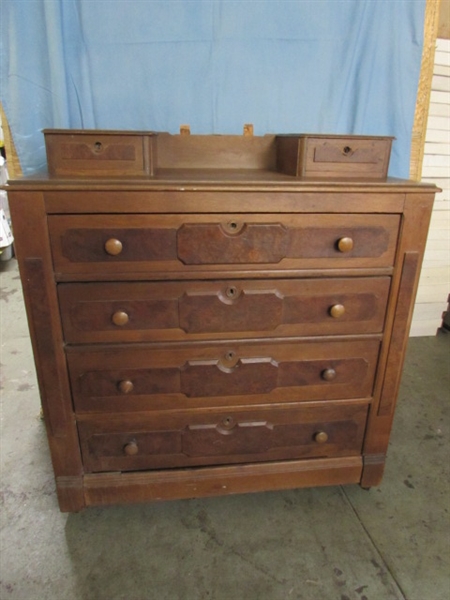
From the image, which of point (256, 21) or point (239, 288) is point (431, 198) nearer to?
point (239, 288)

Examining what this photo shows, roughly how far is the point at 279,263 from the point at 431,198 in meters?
0.43

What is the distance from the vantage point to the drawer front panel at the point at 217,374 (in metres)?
1.16

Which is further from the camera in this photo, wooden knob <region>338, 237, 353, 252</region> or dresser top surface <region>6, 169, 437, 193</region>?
wooden knob <region>338, 237, 353, 252</region>

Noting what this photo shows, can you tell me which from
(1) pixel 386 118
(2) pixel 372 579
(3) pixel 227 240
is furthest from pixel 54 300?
(1) pixel 386 118

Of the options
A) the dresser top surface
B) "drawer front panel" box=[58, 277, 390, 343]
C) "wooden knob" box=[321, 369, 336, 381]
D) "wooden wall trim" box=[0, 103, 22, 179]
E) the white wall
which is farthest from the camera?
the white wall

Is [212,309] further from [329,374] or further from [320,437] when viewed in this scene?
[320,437]

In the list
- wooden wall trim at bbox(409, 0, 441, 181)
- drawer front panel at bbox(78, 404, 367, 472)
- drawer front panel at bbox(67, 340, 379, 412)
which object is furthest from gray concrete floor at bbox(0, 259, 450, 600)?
wooden wall trim at bbox(409, 0, 441, 181)

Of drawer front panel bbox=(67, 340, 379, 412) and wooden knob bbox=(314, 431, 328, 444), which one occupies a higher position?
drawer front panel bbox=(67, 340, 379, 412)

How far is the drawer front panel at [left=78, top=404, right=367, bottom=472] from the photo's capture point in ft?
4.09

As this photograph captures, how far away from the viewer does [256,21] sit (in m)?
1.39

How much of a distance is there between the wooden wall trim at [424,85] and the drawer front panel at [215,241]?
0.67 m

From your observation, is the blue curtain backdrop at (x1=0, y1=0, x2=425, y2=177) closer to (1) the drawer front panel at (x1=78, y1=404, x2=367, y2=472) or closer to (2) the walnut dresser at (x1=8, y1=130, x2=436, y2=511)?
(2) the walnut dresser at (x1=8, y1=130, x2=436, y2=511)

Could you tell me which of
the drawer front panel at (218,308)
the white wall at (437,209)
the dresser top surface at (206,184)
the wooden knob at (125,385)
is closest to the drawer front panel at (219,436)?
the wooden knob at (125,385)

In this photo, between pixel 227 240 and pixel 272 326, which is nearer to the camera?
pixel 227 240
